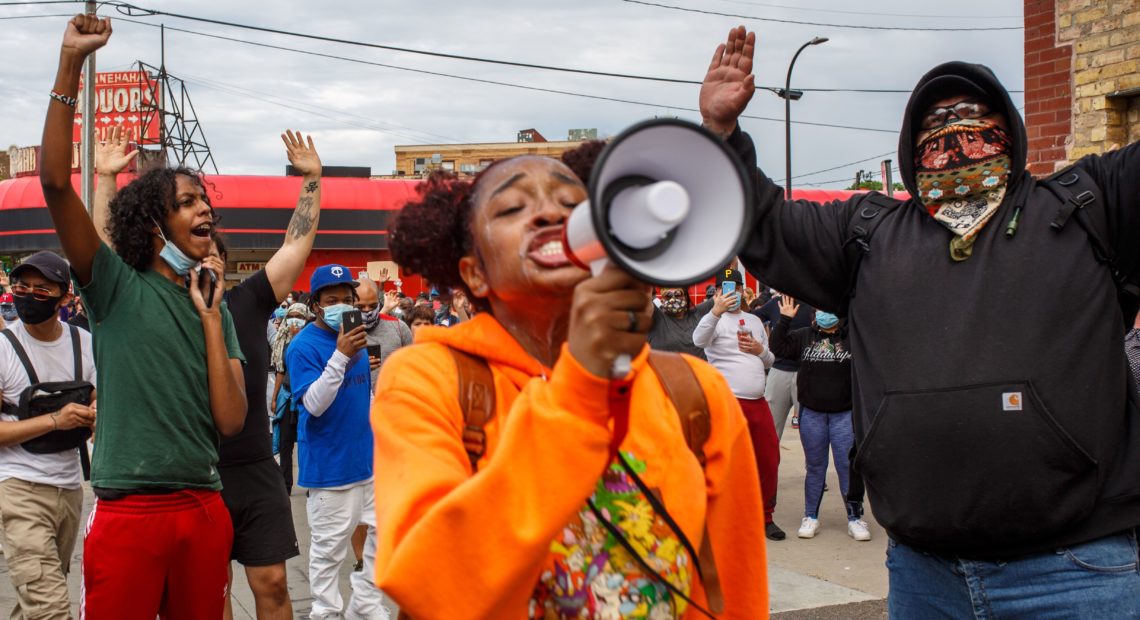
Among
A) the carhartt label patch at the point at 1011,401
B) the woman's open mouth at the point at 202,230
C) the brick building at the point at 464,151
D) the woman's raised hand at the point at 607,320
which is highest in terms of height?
the brick building at the point at 464,151

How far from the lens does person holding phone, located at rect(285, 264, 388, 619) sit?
18.4ft

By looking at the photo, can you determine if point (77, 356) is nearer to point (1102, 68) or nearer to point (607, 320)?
point (607, 320)

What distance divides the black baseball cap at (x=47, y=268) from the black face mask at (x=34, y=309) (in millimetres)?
102

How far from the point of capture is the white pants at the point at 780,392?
9297 mm

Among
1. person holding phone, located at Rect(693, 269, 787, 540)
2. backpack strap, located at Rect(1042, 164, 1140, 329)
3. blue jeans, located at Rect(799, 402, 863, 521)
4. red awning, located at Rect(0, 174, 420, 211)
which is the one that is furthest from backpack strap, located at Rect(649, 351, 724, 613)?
red awning, located at Rect(0, 174, 420, 211)

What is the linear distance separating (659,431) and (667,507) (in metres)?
0.14

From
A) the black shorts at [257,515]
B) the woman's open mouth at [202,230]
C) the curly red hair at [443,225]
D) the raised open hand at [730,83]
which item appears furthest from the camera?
the black shorts at [257,515]

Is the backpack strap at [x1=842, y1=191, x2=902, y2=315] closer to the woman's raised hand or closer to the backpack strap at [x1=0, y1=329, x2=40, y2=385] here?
the woman's raised hand

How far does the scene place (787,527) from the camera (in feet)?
27.7

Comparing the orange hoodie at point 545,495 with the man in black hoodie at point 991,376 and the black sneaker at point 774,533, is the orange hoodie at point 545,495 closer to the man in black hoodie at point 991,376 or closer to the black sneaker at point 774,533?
the man in black hoodie at point 991,376

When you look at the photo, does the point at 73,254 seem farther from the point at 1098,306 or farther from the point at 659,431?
the point at 1098,306

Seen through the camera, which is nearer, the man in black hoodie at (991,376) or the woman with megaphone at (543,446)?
the woman with megaphone at (543,446)

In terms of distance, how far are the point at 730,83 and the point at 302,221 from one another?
2.57 metres

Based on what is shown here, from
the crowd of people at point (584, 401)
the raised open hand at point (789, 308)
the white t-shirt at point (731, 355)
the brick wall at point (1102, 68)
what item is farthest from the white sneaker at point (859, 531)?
the crowd of people at point (584, 401)
